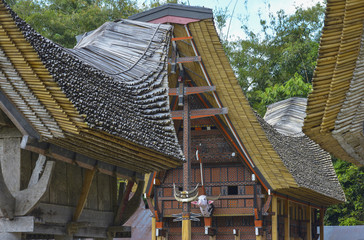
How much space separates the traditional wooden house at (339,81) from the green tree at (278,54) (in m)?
22.3

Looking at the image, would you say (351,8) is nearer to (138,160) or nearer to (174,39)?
(138,160)

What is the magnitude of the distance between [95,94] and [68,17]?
67.8ft

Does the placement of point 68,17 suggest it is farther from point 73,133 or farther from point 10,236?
point 73,133

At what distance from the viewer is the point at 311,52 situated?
2861 cm

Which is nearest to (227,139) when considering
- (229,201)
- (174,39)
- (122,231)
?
(229,201)

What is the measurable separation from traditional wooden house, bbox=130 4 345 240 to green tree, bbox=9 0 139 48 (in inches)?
443

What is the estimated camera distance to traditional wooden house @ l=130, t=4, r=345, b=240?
15.3 m

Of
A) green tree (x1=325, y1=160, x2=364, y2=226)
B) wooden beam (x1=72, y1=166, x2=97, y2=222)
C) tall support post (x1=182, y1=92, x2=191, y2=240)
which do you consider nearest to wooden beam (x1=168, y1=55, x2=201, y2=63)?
tall support post (x1=182, y1=92, x2=191, y2=240)

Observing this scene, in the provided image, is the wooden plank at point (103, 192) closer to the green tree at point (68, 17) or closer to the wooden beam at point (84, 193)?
the wooden beam at point (84, 193)

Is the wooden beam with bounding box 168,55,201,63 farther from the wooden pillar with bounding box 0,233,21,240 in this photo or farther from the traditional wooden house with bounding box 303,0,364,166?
the wooden pillar with bounding box 0,233,21,240

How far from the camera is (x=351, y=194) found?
2516 cm

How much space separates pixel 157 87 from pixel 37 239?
2984 mm

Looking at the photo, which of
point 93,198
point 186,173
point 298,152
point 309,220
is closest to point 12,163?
point 93,198

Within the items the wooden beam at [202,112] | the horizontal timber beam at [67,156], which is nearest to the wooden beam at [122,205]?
the horizontal timber beam at [67,156]
